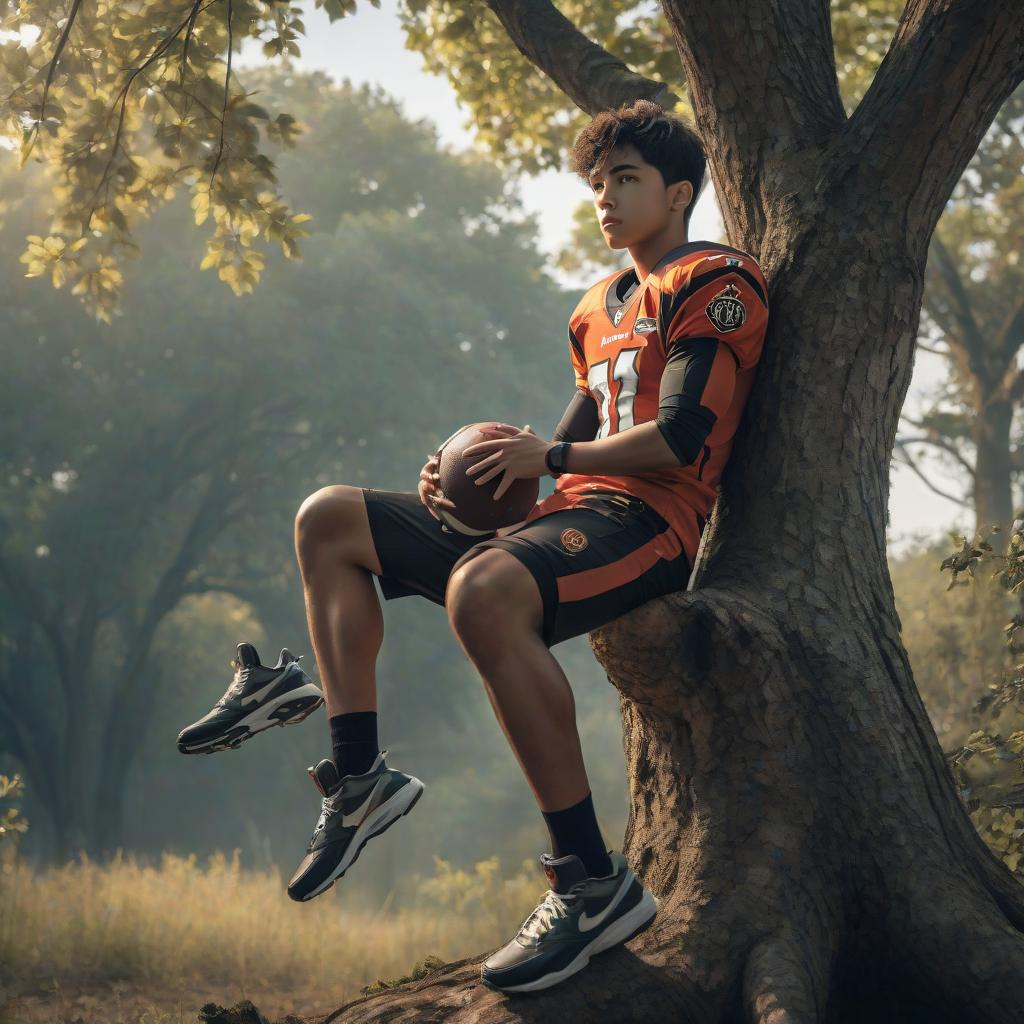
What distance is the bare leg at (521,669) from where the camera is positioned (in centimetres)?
338

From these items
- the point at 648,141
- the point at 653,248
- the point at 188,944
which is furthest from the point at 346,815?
the point at 188,944

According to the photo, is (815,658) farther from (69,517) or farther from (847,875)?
(69,517)

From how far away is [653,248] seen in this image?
170 inches

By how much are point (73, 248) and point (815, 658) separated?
18.0ft

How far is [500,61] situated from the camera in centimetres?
989

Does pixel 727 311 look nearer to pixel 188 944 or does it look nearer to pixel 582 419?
pixel 582 419

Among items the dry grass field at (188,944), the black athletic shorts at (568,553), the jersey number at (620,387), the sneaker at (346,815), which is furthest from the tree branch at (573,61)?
the dry grass field at (188,944)

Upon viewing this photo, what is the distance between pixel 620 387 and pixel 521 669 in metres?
1.16

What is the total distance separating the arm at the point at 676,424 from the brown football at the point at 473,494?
0.24 meters

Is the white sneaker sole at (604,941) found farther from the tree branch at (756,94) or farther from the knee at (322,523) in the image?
the tree branch at (756,94)

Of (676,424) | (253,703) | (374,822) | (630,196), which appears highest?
(630,196)

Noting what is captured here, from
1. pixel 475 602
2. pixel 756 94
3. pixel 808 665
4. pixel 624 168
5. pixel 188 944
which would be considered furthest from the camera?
pixel 188 944

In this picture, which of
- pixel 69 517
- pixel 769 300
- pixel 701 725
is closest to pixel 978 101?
pixel 769 300

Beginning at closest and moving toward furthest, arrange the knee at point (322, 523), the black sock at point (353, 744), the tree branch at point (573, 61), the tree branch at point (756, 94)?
the black sock at point (353, 744)
the knee at point (322, 523)
the tree branch at point (756, 94)
the tree branch at point (573, 61)
